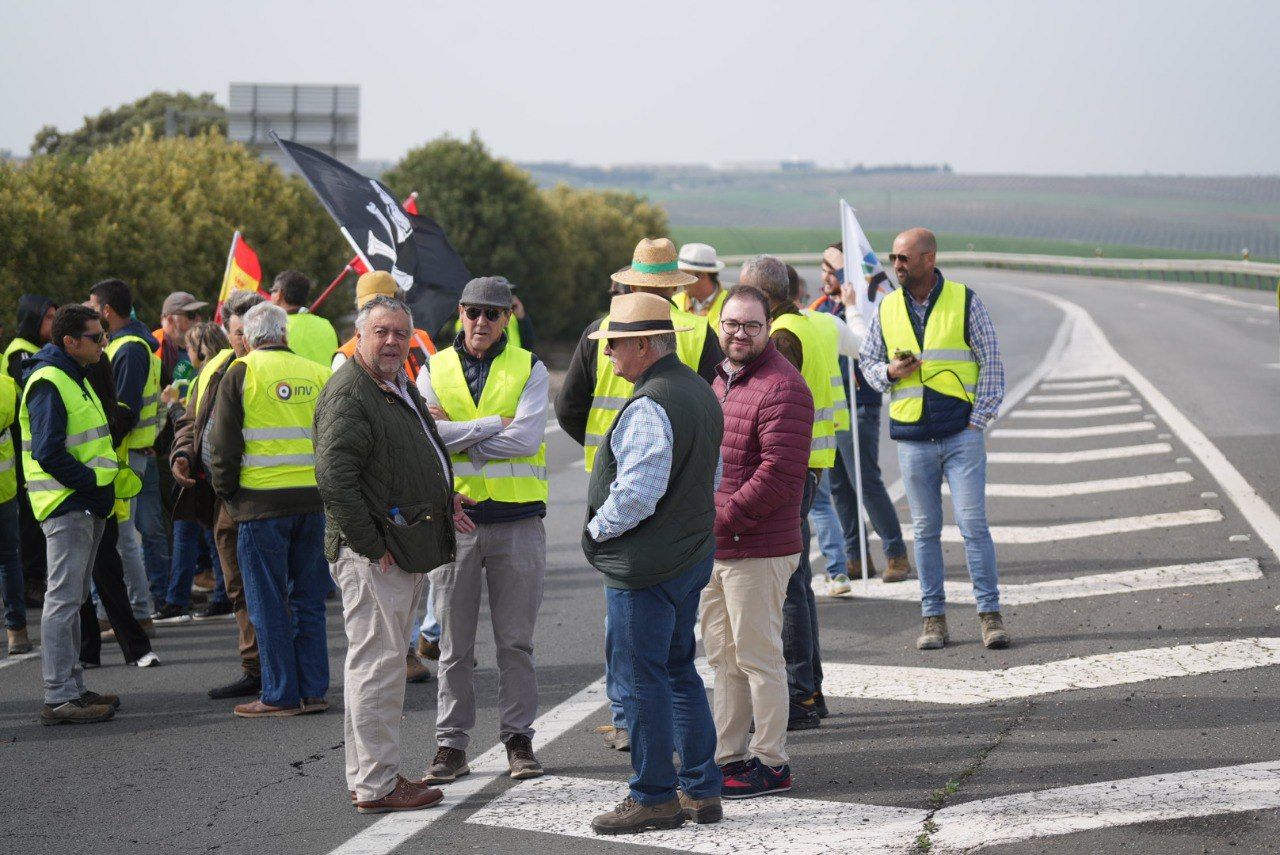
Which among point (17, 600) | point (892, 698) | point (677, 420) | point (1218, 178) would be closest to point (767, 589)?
point (677, 420)

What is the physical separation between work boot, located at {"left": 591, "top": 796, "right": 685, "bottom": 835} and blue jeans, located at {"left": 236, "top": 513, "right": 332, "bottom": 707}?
2532 millimetres

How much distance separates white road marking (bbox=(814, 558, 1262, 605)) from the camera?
9.59m

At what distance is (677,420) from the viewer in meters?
5.69

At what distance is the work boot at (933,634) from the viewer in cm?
846

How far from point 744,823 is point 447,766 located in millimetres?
1431

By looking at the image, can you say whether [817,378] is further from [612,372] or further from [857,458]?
[857,458]

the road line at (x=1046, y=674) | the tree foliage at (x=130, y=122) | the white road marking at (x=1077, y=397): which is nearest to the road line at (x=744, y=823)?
the road line at (x=1046, y=674)

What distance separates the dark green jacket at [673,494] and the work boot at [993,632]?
309cm

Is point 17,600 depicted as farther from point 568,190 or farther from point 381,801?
point 568,190

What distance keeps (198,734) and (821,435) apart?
11.6 ft

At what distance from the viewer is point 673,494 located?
5.75 metres

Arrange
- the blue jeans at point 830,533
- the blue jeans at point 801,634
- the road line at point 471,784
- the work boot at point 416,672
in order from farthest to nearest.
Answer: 1. the blue jeans at point 830,533
2. the work boot at point 416,672
3. the blue jeans at point 801,634
4. the road line at point 471,784

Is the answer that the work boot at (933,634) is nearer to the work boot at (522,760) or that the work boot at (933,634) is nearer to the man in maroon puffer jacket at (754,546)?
the man in maroon puffer jacket at (754,546)

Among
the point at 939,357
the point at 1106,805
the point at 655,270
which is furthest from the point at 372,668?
the point at 939,357
